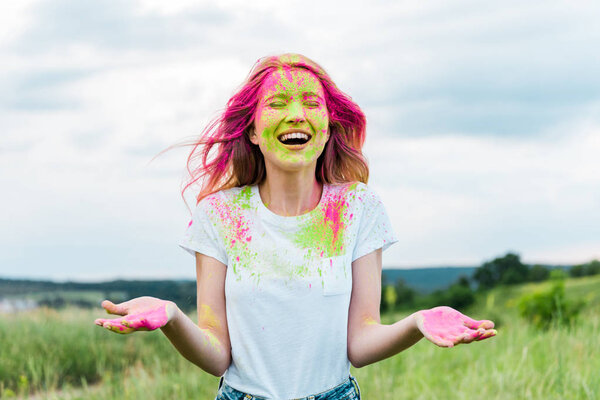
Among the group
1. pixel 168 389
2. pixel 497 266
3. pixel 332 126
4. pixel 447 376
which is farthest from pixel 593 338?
pixel 497 266

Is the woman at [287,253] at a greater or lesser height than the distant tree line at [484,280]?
greater

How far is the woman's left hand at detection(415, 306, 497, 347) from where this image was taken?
7.29 ft

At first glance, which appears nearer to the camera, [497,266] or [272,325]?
[272,325]

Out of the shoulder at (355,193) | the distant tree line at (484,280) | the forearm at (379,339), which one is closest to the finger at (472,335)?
the forearm at (379,339)

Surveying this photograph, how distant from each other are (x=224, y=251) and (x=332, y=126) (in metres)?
0.75

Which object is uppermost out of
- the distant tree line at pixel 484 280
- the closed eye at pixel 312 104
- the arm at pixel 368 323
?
the closed eye at pixel 312 104

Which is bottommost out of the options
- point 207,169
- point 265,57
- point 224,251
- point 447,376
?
point 447,376

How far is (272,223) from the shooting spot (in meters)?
2.79

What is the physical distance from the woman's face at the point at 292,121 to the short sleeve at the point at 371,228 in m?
0.29

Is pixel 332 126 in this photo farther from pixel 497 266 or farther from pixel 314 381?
pixel 497 266

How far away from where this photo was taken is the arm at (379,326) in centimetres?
230

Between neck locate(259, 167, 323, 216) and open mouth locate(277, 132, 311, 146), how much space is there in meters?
0.12

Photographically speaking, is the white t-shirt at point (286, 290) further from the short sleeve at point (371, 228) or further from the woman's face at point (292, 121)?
the woman's face at point (292, 121)

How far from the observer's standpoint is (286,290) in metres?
2.64
